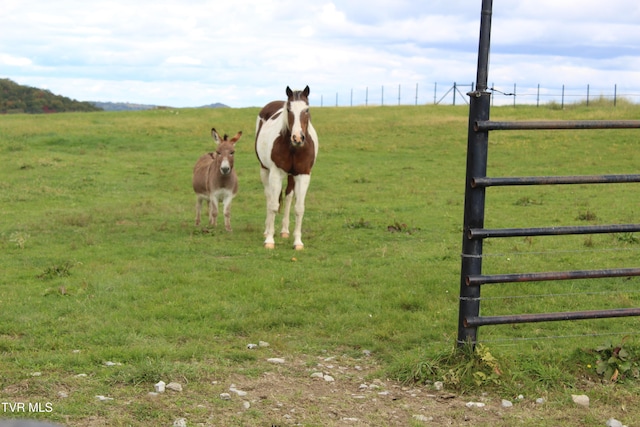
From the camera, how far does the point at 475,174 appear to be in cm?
520

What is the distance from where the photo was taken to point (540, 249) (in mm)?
10617

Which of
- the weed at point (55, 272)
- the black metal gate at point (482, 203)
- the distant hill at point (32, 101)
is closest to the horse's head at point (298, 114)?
the weed at point (55, 272)

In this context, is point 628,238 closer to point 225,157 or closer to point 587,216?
point 587,216

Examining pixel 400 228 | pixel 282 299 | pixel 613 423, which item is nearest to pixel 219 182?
pixel 400 228

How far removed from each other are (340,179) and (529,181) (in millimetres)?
15820

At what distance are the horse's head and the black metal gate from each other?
5.46 meters

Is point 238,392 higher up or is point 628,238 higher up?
point 628,238

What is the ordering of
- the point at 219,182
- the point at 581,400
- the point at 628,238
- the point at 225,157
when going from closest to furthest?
the point at 581,400 < the point at 628,238 < the point at 225,157 < the point at 219,182

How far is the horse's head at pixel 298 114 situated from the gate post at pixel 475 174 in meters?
5.46

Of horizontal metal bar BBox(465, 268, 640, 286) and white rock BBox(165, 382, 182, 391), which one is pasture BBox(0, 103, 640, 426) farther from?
horizontal metal bar BBox(465, 268, 640, 286)

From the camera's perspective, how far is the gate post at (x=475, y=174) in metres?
5.09

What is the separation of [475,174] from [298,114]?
5.80m

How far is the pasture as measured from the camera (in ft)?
15.9

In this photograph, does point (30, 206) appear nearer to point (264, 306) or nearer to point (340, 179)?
point (340, 179)
